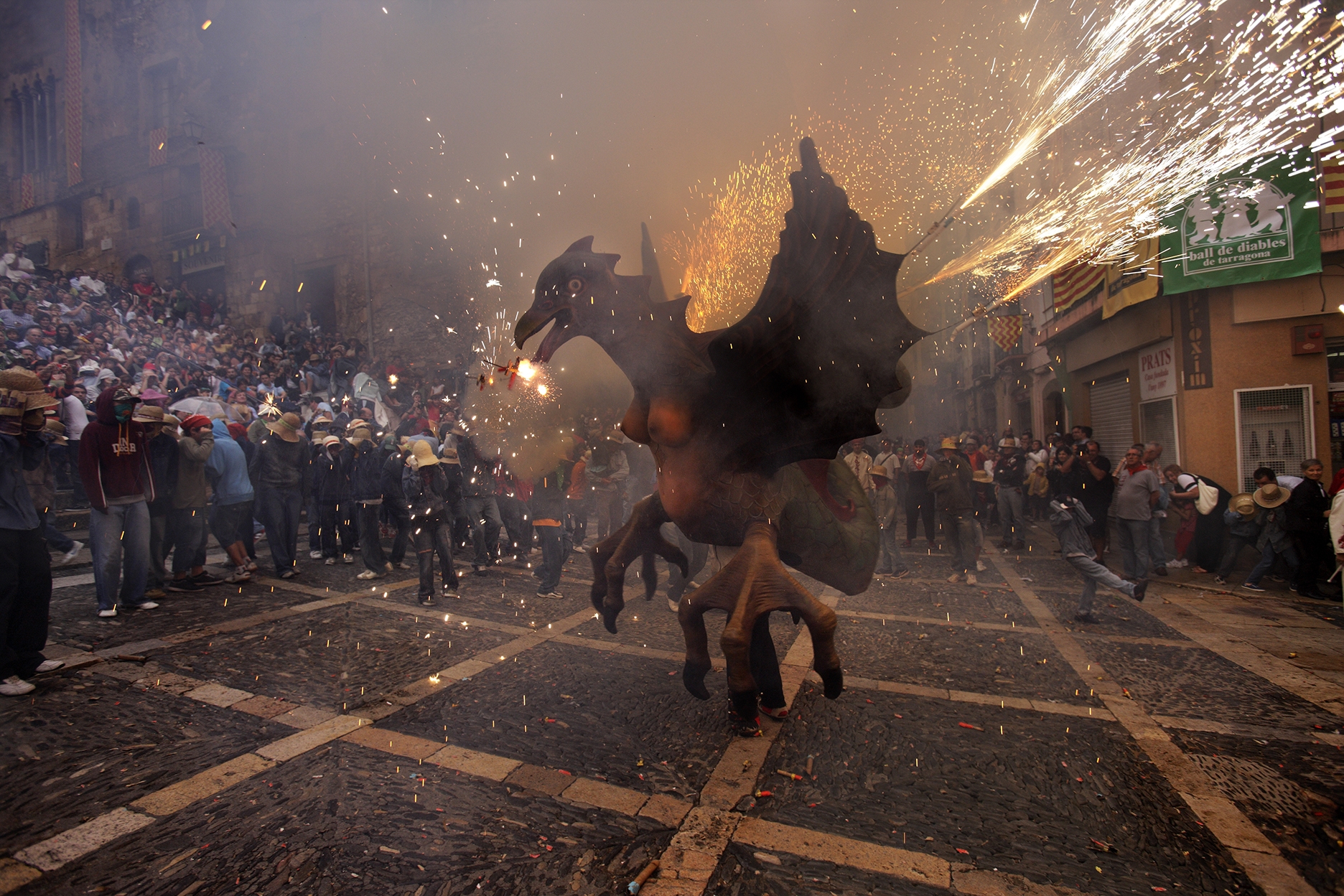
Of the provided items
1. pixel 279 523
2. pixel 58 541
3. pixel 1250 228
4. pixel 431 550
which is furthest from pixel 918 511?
pixel 58 541

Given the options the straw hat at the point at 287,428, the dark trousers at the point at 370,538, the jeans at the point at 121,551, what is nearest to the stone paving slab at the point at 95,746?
the jeans at the point at 121,551

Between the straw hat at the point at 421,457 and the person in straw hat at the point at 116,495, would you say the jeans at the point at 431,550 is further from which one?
the person in straw hat at the point at 116,495

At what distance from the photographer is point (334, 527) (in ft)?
27.7

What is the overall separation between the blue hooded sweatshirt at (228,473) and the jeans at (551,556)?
3.50 metres

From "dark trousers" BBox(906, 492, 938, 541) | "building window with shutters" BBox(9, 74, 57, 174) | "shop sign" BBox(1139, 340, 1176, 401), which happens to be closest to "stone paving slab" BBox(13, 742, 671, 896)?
Answer: "dark trousers" BBox(906, 492, 938, 541)

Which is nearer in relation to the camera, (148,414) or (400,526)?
(148,414)

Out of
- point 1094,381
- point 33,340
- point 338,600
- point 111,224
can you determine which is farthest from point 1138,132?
point 111,224

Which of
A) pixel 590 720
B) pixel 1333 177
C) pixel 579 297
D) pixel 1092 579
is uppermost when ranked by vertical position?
pixel 1333 177

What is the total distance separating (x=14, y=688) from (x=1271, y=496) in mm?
11850

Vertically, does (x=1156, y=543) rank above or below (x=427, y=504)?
below

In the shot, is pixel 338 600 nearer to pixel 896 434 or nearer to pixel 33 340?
pixel 33 340

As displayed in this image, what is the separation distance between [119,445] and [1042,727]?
7.38m

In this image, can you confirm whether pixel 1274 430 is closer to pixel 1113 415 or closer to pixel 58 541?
pixel 1113 415

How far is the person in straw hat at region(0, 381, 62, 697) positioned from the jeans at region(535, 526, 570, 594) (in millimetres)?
3918
